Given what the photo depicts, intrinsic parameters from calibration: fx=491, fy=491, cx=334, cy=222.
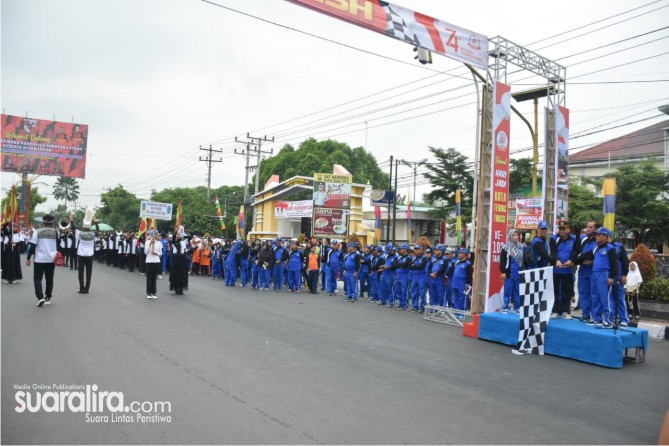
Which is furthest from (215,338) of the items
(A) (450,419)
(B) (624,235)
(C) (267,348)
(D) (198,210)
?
(D) (198,210)

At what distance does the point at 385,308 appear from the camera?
13703 millimetres

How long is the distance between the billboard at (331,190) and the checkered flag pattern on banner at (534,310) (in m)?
19.0

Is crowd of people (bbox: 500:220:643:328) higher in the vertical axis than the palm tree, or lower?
lower

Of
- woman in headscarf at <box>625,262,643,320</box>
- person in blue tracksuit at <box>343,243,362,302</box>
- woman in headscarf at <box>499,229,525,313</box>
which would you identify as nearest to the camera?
woman in headscarf at <box>499,229,525,313</box>

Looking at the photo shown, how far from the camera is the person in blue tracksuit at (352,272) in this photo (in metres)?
15.4

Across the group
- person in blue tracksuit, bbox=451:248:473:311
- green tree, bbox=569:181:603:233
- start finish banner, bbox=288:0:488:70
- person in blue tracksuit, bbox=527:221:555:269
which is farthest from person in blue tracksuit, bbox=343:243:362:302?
green tree, bbox=569:181:603:233

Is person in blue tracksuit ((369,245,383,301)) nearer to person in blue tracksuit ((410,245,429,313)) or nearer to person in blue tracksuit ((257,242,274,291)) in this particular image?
person in blue tracksuit ((410,245,429,313))

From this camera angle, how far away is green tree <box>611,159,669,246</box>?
23.7 metres

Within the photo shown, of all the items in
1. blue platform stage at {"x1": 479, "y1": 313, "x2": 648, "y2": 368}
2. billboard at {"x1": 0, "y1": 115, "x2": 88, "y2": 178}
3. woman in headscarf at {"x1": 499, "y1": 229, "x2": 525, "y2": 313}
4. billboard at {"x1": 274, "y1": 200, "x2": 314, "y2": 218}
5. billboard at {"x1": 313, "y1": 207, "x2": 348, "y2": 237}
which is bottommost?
blue platform stage at {"x1": 479, "y1": 313, "x2": 648, "y2": 368}

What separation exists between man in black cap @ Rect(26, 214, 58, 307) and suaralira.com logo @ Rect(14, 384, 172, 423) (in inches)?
238

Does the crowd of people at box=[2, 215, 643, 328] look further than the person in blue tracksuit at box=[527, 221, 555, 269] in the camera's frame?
No

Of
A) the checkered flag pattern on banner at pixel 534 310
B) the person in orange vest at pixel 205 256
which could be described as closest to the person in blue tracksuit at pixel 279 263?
the person in orange vest at pixel 205 256

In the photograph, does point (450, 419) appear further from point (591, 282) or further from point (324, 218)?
point (324, 218)

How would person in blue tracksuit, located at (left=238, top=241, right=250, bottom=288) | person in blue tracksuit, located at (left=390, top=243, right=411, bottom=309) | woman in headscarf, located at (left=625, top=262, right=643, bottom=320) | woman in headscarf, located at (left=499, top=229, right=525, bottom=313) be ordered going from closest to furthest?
woman in headscarf, located at (left=499, top=229, right=525, bottom=313), woman in headscarf, located at (left=625, top=262, right=643, bottom=320), person in blue tracksuit, located at (left=390, top=243, right=411, bottom=309), person in blue tracksuit, located at (left=238, top=241, right=250, bottom=288)
